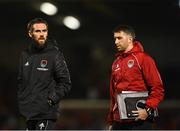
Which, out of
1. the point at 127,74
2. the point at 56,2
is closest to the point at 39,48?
the point at 127,74

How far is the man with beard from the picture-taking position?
15.9 ft

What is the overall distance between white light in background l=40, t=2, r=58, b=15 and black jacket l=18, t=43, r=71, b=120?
493cm

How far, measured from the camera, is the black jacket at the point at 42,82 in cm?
486

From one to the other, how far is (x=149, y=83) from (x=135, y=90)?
0.15m

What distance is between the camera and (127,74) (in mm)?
4938

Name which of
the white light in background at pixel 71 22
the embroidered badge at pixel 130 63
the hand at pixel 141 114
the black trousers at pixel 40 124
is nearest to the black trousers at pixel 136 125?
the hand at pixel 141 114

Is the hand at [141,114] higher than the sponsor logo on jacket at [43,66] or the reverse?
the reverse

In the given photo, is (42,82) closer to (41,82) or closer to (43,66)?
(41,82)

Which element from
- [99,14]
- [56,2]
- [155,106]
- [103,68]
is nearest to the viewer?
[155,106]

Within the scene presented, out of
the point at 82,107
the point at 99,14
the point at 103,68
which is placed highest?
the point at 99,14

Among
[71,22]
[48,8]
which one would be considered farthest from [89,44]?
[48,8]

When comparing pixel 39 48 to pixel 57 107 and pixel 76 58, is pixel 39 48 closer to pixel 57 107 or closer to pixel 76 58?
pixel 57 107

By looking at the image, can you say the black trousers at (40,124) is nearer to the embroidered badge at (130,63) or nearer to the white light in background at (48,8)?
the embroidered badge at (130,63)

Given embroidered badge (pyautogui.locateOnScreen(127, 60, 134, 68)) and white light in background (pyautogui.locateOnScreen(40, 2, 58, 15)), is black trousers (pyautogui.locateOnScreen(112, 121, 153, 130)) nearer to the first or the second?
embroidered badge (pyautogui.locateOnScreen(127, 60, 134, 68))
